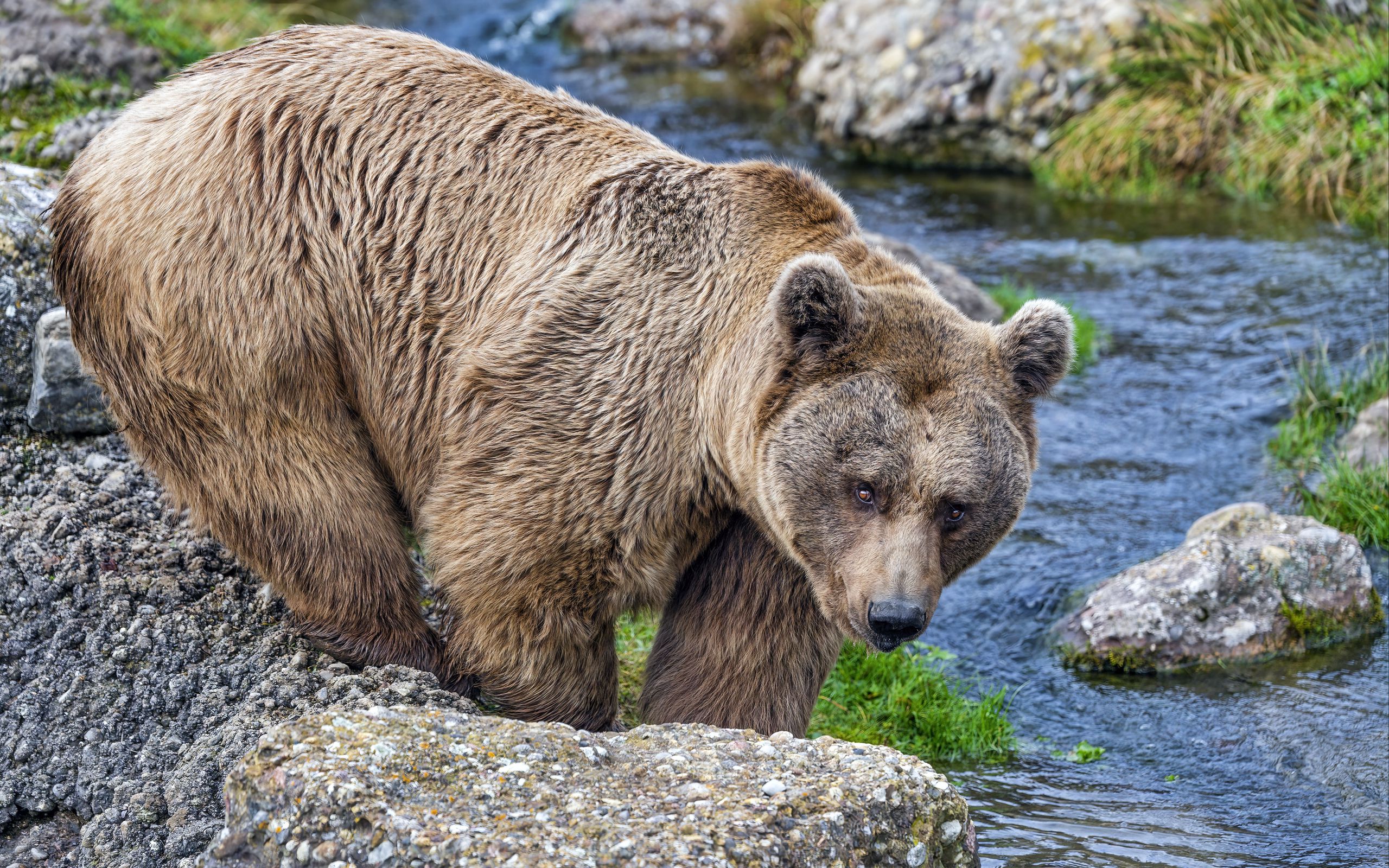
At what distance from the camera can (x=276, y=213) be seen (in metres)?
4.36

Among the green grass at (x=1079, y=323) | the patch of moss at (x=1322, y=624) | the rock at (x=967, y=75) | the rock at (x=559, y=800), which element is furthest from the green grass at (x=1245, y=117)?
the rock at (x=559, y=800)

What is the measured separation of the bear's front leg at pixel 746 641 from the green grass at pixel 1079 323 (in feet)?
16.4

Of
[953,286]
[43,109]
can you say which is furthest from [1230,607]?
[43,109]

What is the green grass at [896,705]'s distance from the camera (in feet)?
18.0

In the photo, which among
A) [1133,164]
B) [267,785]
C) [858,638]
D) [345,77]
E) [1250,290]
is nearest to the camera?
[267,785]

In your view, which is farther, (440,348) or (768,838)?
(440,348)

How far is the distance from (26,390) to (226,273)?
1547 mm

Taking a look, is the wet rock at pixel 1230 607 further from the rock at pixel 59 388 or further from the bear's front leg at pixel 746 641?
the rock at pixel 59 388

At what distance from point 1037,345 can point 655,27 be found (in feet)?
44.9

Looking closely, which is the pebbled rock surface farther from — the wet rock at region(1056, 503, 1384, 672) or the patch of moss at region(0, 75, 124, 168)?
the wet rock at region(1056, 503, 1384, 672)

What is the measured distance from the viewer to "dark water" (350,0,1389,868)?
4871 mm

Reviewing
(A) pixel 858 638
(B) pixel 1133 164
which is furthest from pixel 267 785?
(B) pixel 1133 164

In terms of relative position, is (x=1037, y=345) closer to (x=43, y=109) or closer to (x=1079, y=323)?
(x=1079, y=323)

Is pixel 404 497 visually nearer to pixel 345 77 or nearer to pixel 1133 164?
pixel 345 77
